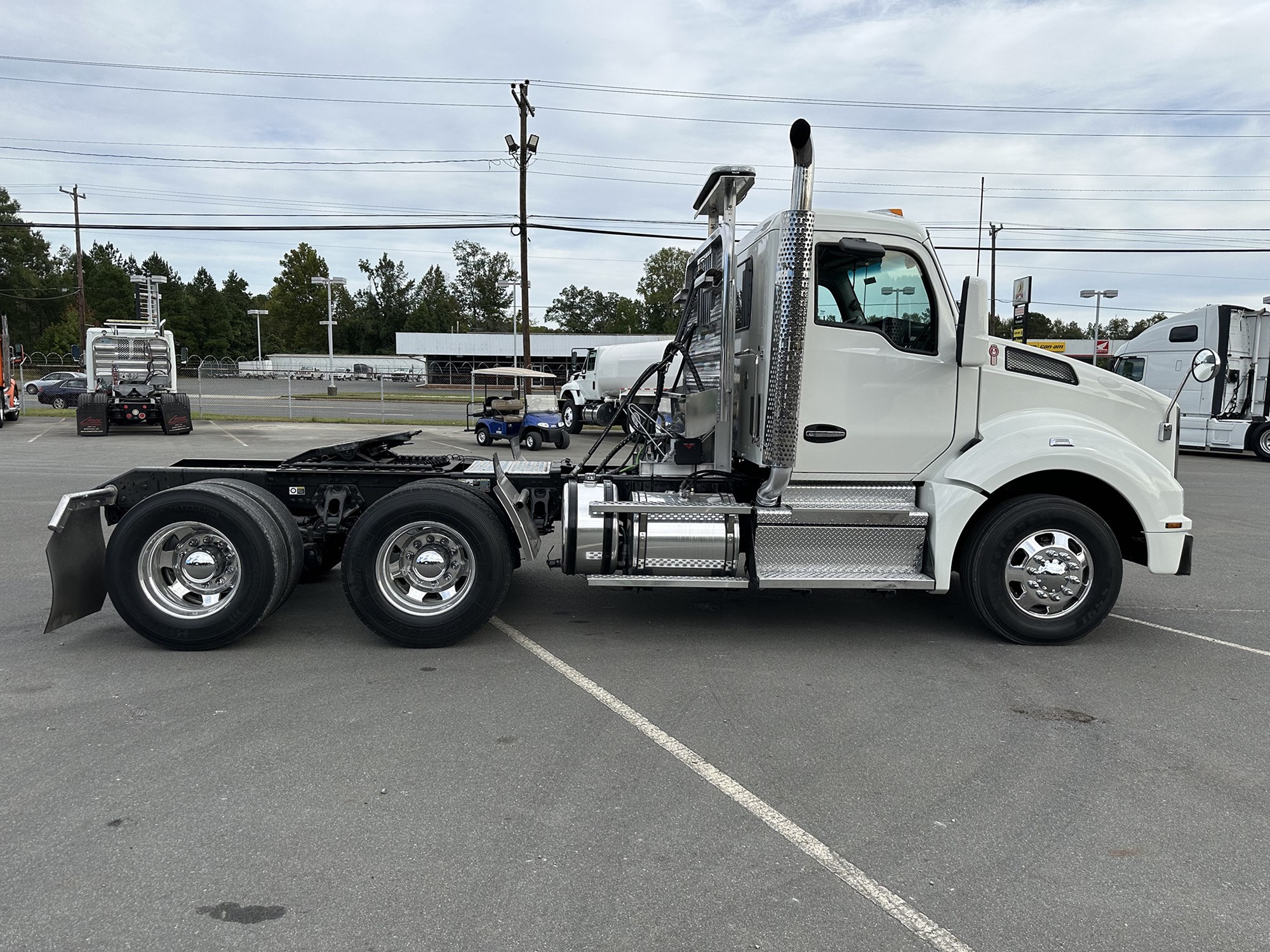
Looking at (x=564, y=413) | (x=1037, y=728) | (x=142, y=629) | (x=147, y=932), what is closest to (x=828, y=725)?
(x=1037, y=728)

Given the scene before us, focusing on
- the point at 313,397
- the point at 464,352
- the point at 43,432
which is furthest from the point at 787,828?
the point at 464,352

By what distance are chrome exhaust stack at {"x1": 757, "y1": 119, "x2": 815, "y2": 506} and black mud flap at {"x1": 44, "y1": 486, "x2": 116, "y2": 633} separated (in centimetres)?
438

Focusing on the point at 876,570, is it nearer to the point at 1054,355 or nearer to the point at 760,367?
the point at 760,367

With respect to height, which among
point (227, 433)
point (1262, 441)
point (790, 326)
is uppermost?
point (790, 326)

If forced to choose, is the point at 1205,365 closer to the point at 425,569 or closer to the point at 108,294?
the point at 425,569

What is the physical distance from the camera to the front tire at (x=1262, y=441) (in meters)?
21.3

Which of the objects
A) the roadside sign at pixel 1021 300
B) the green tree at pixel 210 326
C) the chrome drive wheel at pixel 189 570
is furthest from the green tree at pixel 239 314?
the chrome drive wheel at pixel 189 570

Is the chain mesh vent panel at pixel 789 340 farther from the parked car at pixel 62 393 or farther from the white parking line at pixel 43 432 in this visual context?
the parked car at pixel 62 393

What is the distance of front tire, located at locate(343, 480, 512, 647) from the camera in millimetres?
5480

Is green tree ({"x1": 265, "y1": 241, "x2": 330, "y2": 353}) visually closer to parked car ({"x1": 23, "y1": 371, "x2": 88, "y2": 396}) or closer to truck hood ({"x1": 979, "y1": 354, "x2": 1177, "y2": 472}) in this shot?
parked car ({"x1": 23, "y1": 371, "x2": 88, "y2": 396})

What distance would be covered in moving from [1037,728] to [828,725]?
1088 mm

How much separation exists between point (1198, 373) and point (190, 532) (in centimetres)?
671

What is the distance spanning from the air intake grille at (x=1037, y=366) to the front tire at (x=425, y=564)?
368 centimetres

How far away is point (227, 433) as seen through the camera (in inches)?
963
